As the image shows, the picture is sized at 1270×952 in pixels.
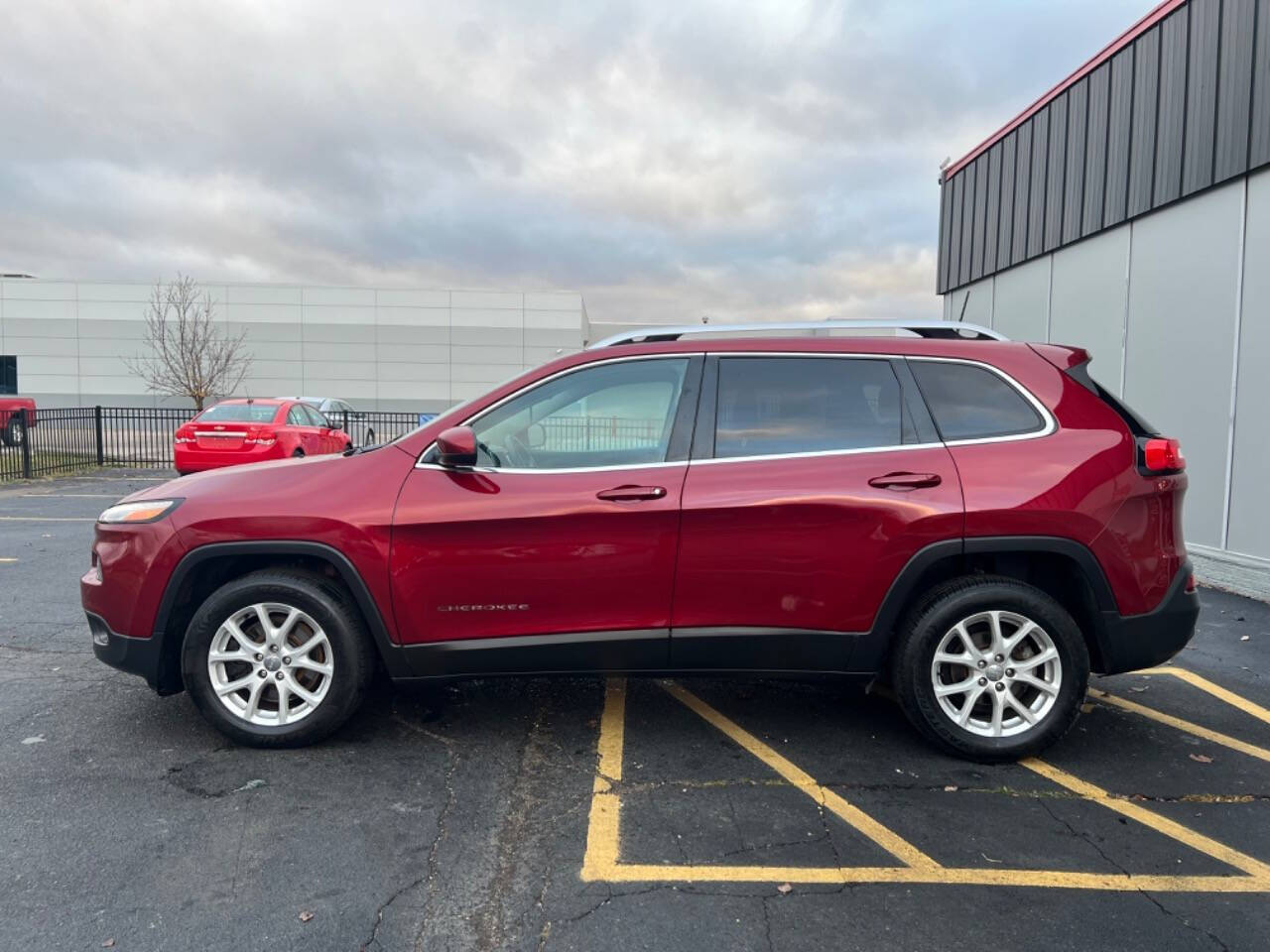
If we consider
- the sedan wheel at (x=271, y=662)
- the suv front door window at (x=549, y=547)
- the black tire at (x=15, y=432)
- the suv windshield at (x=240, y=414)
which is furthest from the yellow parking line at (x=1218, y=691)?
the black tire at (x=15, y=432)

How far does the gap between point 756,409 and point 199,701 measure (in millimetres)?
2793

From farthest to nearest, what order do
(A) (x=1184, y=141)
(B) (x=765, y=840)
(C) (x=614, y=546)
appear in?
1. (A) (x=1184, y=141)
2. (C) (x=614, y=546)
3. (B) (x=765, y=840)

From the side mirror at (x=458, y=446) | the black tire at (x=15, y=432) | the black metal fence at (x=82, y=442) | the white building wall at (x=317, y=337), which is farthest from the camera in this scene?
the white building wall at (x=317, y=337)

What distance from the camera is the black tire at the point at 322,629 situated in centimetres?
355

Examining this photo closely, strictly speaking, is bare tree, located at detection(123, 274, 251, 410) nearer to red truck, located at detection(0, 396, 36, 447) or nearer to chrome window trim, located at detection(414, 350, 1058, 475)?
red truck, located at detection(0, 396, 36, 447)

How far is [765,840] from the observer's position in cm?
298

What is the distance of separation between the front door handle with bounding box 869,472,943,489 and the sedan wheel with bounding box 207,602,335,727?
98.2 inches

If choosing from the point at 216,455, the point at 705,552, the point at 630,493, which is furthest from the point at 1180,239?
the point at 216,455

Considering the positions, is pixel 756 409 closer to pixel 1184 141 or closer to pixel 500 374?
pixel 1184 141

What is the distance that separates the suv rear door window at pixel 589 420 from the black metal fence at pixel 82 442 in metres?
10.6

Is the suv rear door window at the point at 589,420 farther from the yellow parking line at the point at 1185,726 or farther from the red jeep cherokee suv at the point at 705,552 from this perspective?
the yellow parking line at the point at 1185,726

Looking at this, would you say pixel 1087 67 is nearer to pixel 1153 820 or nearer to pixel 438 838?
pixel 1153 820

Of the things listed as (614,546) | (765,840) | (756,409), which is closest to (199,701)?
(614,546)

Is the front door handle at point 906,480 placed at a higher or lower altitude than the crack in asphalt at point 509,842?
higher
